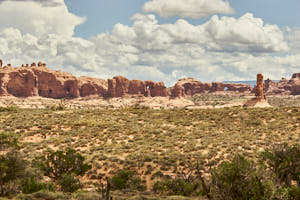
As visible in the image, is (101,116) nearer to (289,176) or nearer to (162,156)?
(162,156)

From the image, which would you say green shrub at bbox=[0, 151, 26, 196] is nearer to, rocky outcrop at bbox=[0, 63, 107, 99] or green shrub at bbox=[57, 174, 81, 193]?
green shrub at bbox=[57, 174, 81, 193]

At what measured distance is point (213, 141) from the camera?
102 feet

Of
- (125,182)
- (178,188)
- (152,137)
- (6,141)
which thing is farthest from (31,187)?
(152,137)

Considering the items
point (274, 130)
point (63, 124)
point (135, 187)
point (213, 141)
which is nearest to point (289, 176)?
point (135, 187)

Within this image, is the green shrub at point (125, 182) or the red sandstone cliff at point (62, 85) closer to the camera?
the green shrub at point (125, 182)

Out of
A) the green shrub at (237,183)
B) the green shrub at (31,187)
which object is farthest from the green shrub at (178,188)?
the green shrub at (31,187)

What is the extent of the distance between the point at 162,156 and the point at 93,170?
22.5 feet

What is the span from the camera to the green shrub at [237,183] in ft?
36.7

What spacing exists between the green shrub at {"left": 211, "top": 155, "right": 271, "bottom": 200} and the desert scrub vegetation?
668 centimetres

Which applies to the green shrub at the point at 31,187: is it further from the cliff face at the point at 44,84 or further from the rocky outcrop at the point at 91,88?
the rocky outcrop at the point at 91,88

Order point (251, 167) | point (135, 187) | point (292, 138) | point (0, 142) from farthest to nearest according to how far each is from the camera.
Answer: point (292, 138) → point (135, 187) → point (0, 142) → point (251, 167)

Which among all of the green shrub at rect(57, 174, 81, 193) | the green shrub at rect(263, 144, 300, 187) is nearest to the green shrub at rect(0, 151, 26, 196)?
the green shrub at rect(57, 174, 81, 193)

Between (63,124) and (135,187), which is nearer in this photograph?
(135,187)

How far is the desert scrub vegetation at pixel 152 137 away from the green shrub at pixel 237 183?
6684 mm
